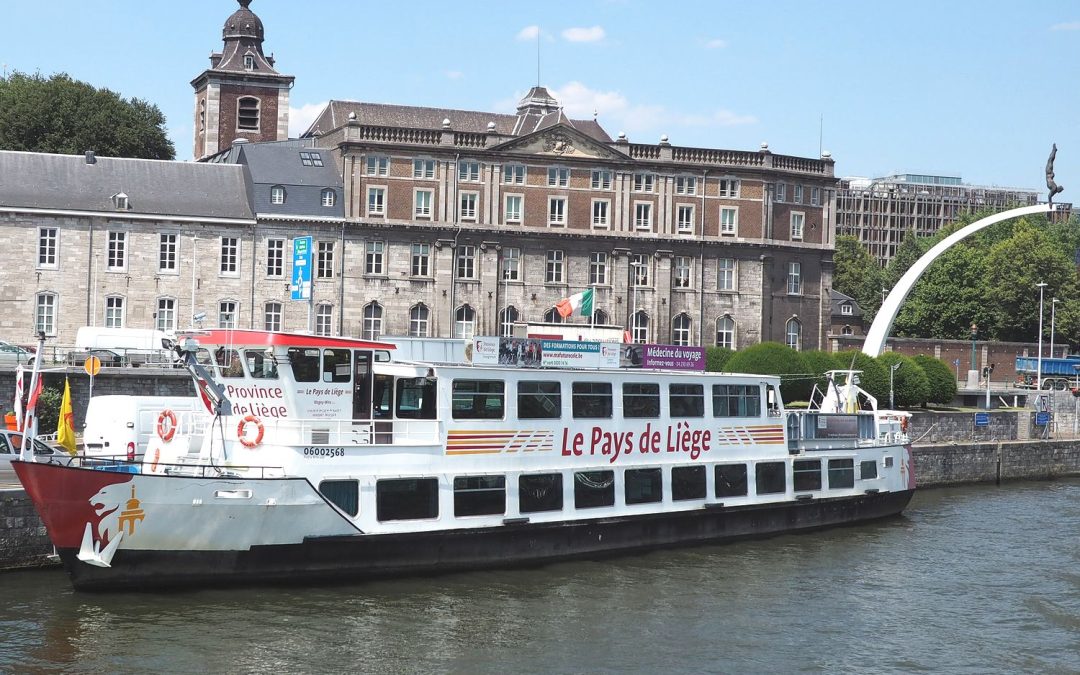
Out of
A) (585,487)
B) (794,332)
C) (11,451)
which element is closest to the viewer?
(585,487)

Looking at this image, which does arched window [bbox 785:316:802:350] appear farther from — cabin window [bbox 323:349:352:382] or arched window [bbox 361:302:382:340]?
cabin window [bbox 323:349:352:382]

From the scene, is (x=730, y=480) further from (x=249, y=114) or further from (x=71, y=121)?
(x=249, y=114)

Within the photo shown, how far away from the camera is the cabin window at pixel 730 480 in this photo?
116 feet

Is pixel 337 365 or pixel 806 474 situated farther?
pixel 806 474

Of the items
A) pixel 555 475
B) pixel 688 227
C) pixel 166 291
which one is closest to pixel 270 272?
pixel 166 291

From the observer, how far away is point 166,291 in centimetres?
6506

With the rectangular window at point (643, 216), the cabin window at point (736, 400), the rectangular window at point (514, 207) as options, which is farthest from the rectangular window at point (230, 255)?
the cabin window at point (736, 400)

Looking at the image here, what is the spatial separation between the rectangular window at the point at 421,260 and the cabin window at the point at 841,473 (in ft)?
117

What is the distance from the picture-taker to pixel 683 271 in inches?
2953

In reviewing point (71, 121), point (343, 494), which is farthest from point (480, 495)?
point (71, 121)

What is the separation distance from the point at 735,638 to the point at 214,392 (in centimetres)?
1195

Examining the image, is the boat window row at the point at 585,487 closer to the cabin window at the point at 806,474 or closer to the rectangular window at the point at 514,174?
the cabin window at the point at 806,474

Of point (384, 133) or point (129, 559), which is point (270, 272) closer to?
point (384, 133)

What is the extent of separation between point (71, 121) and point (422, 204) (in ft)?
80.2
